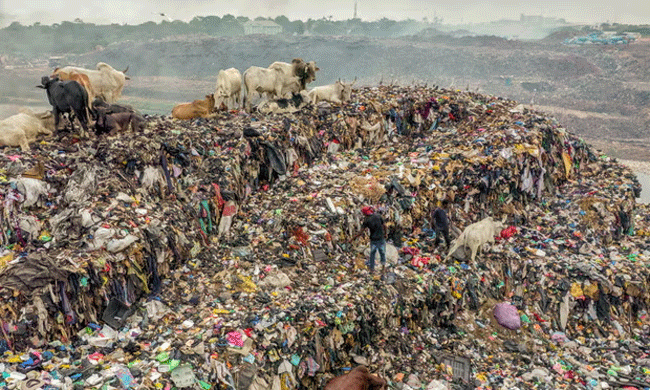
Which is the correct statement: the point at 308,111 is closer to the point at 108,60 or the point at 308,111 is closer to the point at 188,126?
the point at 188,126

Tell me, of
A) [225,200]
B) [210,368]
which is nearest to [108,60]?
[225,200]

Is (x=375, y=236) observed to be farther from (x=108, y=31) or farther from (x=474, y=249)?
(x=108, y=31)

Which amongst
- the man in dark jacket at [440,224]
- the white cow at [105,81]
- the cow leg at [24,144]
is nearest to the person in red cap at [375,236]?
the man in dark jacket at [440,224]

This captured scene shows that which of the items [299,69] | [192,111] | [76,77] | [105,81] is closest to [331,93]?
[299,69]

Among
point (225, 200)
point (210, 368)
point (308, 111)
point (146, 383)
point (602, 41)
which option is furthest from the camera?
point (602, 41)

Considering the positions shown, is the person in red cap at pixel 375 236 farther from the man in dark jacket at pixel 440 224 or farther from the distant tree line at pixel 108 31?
the distant tree line at pixel 108 31

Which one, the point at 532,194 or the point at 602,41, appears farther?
the point at 602,41
